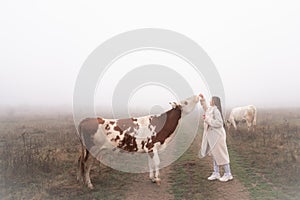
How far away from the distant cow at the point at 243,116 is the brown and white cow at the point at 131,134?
383 mm

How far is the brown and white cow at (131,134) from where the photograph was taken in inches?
94.7

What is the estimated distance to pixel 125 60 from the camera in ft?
7.98

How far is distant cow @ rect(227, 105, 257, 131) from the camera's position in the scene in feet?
8.11

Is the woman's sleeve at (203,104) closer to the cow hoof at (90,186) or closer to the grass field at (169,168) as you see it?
the grass field at (169,168)

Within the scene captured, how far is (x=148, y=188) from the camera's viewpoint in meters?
2.40

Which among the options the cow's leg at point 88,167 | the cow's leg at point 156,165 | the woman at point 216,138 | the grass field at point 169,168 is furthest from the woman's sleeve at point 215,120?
the cow's leg at point 88,167

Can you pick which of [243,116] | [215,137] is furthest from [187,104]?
[243,116]

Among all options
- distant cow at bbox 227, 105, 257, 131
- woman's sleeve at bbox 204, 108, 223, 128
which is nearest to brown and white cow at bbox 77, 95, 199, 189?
woman's sleeve at bbox 204, 108, 223, 128

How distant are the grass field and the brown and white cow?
81 mm

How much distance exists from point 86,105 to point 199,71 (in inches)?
41.0

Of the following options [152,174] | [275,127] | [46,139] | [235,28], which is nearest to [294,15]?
[235,28]

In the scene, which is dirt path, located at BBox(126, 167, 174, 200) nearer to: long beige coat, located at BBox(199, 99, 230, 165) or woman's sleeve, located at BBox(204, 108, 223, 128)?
long beige coat, located at BBox(199, 99, 230, 165)

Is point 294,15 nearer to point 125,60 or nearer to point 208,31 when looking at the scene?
point 208,31

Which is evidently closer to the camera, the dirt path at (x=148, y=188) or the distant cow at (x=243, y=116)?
the dirt path at (x=148, y=188)
